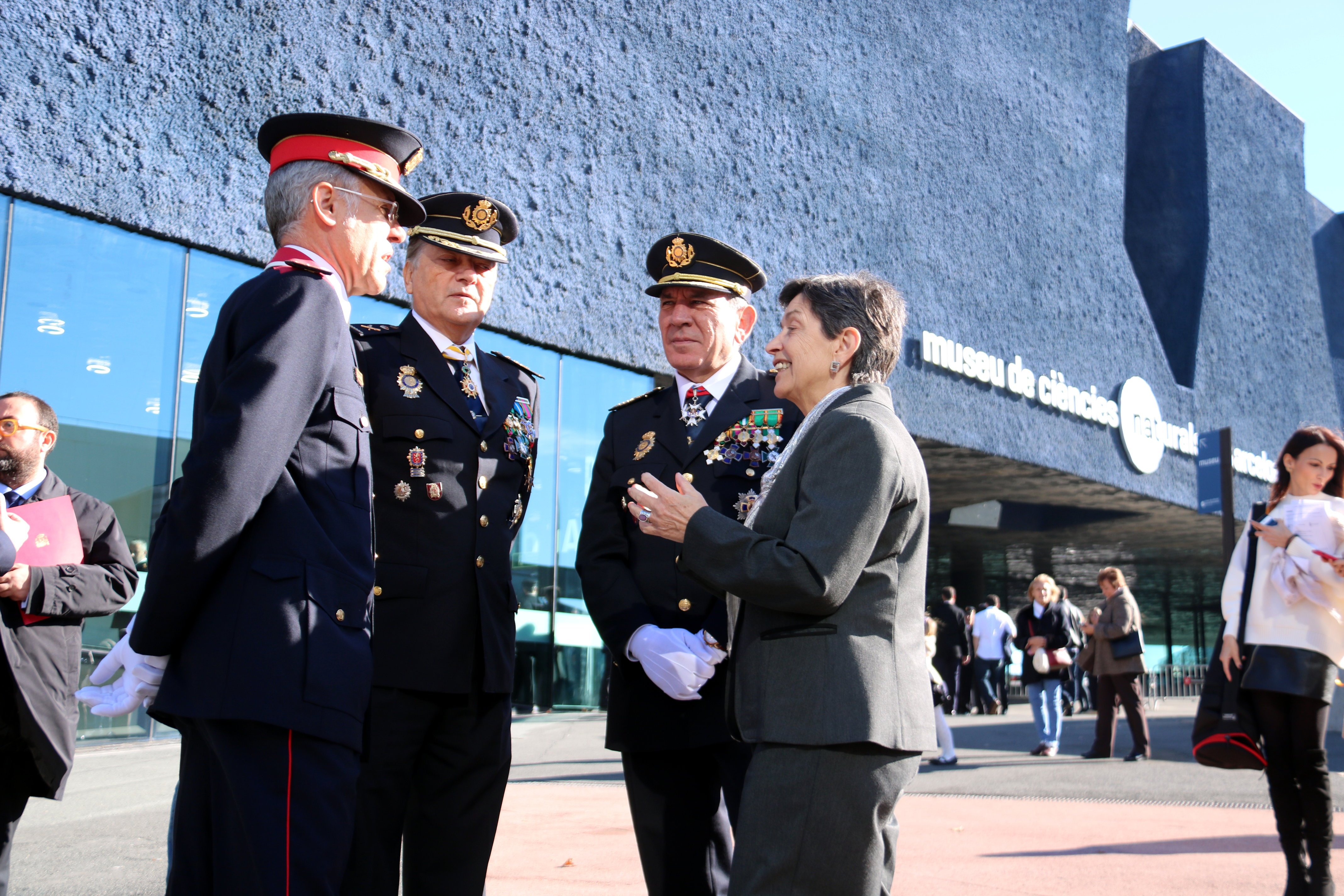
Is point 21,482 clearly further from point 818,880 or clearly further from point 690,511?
point 818,880

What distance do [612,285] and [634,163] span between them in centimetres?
122

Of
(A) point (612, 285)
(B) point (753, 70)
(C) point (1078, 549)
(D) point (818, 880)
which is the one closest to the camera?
(D) point (818, 880)

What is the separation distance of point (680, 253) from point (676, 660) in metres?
1.34

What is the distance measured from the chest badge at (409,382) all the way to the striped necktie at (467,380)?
0.36 feet

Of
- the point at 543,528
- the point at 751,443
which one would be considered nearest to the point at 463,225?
the point at 751,443

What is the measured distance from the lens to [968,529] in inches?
902

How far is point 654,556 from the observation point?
3.31 m

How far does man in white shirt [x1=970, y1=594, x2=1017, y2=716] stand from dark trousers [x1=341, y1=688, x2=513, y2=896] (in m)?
13.3

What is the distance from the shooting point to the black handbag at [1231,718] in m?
4.32

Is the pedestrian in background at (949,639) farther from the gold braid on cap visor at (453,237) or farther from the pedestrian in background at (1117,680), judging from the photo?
the gold braid on cap visor at (453,237)

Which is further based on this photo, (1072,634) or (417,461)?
(1072,634)

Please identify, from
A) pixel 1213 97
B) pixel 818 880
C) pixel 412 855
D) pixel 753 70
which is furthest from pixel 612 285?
pixel 1213 97

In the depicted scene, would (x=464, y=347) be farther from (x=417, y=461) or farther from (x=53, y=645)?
(x=53, y=645)

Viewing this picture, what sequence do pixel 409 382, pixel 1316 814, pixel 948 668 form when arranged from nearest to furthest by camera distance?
pixel 409 382 → pixel 1316 814 → pixel 948 668
